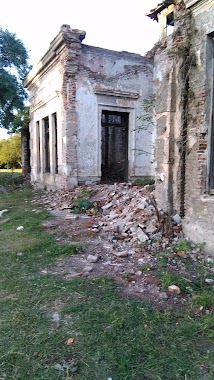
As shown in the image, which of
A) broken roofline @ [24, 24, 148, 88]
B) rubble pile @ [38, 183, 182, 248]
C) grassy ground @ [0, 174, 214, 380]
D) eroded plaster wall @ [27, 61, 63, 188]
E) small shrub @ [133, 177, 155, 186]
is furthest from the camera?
eroded plaster wall @ [27, 61, 63, 188]

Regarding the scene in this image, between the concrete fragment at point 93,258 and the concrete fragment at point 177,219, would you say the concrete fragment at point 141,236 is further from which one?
the concrete fragment at point 93,258

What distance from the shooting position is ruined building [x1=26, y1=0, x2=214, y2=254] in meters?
4.59

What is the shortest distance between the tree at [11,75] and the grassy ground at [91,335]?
12.6 metres

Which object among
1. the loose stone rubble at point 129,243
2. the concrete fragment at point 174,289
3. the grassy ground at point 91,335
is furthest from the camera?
the loose stone rubble at point 129,243

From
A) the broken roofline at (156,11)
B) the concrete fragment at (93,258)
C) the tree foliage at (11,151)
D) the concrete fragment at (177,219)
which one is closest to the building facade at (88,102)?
the concrete fragment at (177,219)

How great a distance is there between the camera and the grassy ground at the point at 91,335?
7.30ft

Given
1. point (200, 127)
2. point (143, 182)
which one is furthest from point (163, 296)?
point (143, 182)

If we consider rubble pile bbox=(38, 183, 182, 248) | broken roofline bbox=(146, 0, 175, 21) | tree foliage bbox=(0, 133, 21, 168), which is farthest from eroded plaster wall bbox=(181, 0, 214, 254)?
tree foliage bbox=(0, 133, 21, 168)

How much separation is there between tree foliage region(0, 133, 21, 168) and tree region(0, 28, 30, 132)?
20.5m

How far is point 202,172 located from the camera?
4602mm

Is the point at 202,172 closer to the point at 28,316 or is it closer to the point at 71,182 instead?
the point at 28,316

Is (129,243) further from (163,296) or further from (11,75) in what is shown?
(11,75)

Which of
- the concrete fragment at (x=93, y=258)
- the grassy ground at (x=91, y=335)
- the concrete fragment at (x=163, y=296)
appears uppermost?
the concrete fragment at (x=93, y=258)

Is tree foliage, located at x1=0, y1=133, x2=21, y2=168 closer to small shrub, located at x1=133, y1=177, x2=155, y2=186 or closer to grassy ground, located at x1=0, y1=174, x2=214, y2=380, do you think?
small shrub, located at x1=133, y1=177, x2=155, y2=186
